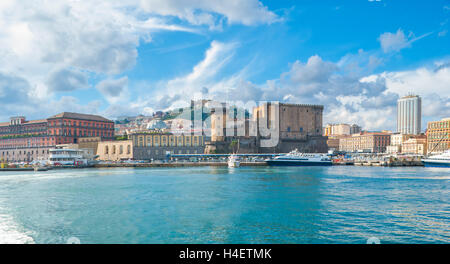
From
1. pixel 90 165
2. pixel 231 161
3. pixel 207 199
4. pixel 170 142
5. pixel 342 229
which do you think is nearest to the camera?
pixel 342 229

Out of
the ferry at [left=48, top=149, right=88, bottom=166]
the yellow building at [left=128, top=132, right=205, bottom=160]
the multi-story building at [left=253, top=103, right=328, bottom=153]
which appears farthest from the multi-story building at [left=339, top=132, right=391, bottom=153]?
the ferry at [left=48, top=149, right=88, bottom=166]

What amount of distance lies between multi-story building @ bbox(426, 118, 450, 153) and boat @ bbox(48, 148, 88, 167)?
83.2 m

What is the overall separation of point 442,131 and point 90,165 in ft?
285

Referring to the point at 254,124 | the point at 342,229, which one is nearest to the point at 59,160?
the point at 254,124

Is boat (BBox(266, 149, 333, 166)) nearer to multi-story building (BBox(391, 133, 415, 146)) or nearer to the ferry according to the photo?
the ferry

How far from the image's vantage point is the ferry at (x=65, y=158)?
55.7 m

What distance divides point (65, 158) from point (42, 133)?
74.8 feet

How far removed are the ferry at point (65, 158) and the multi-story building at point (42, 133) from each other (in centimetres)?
1556

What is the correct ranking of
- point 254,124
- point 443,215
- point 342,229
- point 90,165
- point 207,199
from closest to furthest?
1. point 342,229
2. point 443,215
3. point 207,199
4. point 90,165
5. point 254,124

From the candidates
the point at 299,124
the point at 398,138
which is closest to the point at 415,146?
the point at 398,138

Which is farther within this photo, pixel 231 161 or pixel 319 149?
pixel 319 149

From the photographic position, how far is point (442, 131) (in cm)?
7944
